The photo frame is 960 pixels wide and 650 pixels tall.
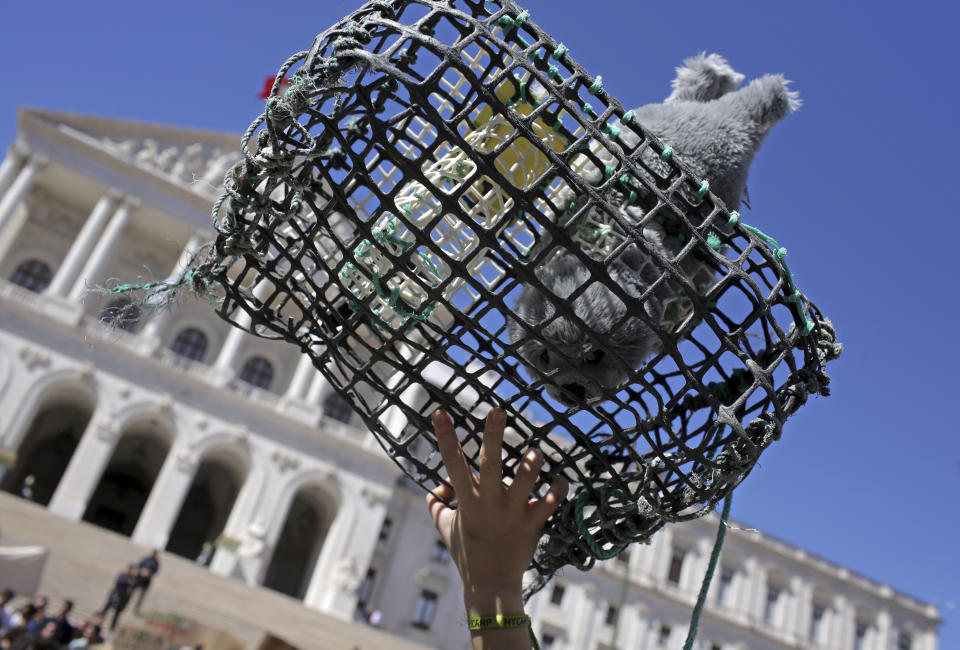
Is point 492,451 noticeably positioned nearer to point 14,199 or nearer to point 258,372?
point 14,199

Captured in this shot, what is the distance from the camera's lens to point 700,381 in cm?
144

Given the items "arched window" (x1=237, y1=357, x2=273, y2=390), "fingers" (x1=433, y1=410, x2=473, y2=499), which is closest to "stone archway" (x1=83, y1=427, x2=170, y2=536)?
"arched window" (x1=237, y1=357, x2=273, y2=390)

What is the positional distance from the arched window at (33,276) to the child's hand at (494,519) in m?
29.8

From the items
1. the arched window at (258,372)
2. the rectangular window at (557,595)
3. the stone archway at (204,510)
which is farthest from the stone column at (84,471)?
the rectangular window at (557,595)

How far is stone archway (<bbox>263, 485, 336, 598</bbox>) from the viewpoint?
2773 centimetres

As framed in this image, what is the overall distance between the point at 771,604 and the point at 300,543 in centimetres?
2234

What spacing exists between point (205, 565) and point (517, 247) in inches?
963

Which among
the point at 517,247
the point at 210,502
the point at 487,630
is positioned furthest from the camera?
the point at 210,502

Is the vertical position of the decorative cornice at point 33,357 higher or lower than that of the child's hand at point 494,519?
higher

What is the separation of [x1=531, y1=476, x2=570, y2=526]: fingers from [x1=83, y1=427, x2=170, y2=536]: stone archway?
28.4 m

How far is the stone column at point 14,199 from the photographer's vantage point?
24.9 meters

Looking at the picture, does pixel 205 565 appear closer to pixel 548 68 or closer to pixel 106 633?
pixel 106 633

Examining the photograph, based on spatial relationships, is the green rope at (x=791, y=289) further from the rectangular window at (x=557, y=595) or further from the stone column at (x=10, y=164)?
the rectangular window at (x=557, y=595)

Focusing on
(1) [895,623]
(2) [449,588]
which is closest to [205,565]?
(2) [449,588]
